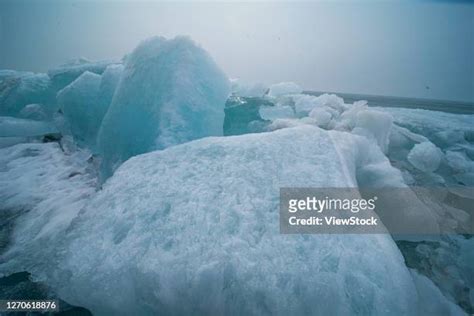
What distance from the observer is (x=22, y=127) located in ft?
20.6

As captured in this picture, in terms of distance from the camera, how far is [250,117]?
22.8 ft

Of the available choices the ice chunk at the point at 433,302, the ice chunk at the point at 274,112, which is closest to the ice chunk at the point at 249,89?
the ice chunk at the point at 274,112

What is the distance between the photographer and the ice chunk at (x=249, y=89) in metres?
9.42

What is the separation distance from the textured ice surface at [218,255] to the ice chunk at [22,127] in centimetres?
516

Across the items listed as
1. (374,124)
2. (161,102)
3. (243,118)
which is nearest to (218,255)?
(161,102)

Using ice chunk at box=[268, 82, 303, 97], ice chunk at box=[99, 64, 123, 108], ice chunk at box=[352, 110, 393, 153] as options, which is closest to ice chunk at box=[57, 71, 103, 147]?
ice chunk at box=[99, 64, 123, 108]

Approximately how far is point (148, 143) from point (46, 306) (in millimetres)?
2036

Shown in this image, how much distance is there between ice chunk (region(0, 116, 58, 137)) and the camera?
19.6ft

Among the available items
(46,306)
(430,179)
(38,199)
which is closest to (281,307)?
(46,306)

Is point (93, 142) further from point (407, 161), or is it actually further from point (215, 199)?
point (407, 161)

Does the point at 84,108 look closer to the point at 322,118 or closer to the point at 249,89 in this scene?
the point at 322,118

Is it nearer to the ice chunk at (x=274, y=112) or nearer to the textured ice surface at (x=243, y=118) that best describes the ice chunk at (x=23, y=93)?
the textured ice surface at (x=243, y=118)

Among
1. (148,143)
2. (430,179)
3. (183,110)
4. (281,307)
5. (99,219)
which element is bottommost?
(430,179)

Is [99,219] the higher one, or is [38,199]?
[99,219]
